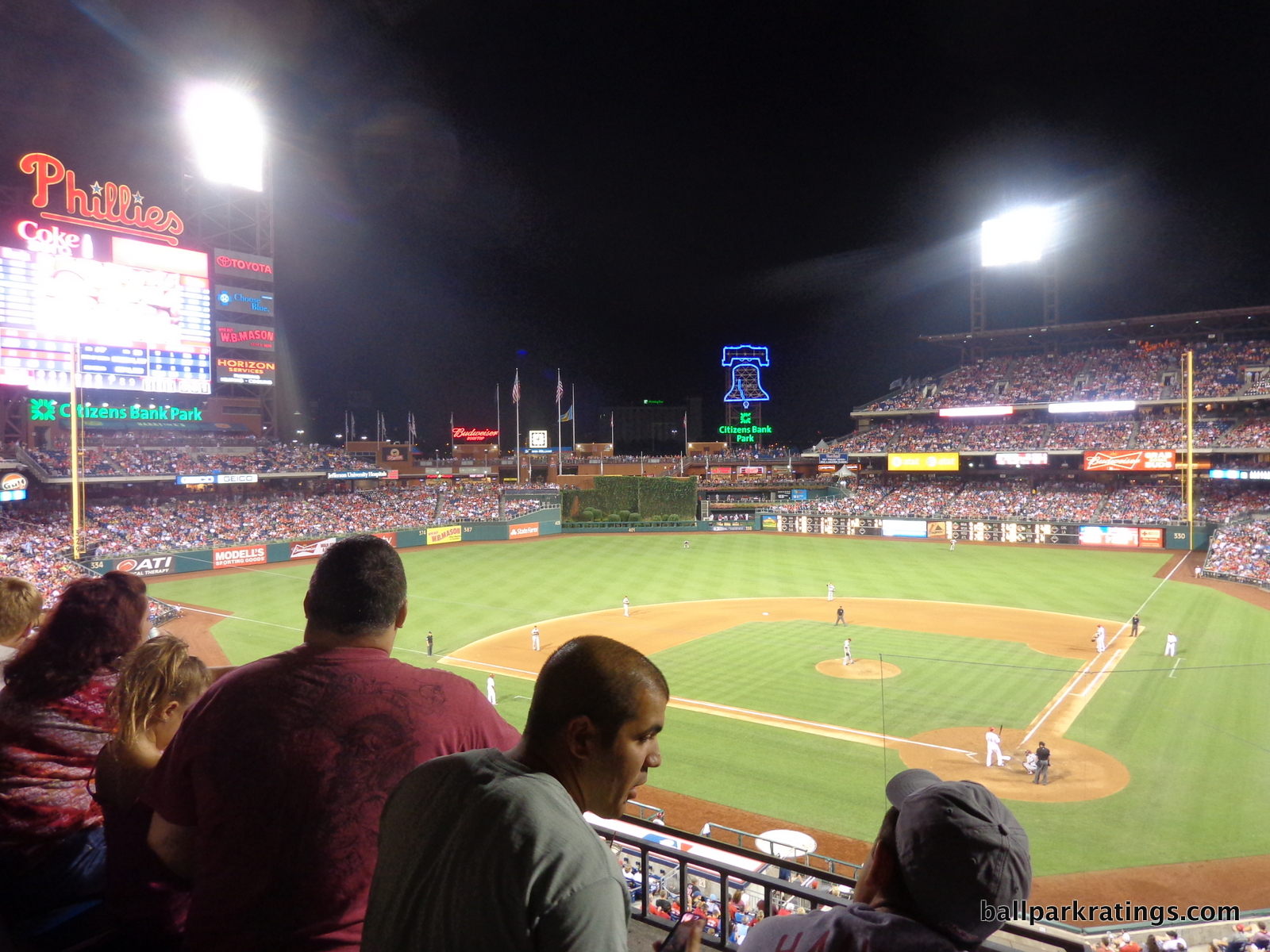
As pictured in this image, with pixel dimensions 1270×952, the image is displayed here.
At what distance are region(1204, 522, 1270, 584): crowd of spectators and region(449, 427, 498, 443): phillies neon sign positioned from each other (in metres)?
69.2

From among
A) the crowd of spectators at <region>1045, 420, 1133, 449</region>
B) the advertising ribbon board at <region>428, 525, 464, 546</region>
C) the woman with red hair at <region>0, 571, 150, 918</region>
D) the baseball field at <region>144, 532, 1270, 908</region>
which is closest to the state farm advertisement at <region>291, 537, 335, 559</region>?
the baseball field at <region>144, 532, 1270, 908</region>

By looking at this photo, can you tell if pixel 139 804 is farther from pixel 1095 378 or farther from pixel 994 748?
pixel 1095 378

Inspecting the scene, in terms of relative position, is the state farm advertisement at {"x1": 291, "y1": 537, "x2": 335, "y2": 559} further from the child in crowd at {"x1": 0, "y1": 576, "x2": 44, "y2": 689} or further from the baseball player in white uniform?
the child in crowd at {"x1": 0, "y1": 576, "x2": 44, "y2": 689}

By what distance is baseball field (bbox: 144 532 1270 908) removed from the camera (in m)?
14.0

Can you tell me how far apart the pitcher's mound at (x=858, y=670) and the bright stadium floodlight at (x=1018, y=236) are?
44605 millimetres

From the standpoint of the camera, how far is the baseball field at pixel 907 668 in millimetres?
14000

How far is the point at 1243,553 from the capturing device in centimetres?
3606

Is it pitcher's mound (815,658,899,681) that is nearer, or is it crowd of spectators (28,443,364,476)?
pitcher's mound (815,658,899,681)

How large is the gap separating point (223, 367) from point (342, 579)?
50.5 m

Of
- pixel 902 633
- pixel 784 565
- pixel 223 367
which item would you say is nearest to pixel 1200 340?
pixel 784 565

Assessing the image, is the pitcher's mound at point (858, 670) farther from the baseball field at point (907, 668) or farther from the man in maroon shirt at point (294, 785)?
the man in maroon shirt at point (294, 785)

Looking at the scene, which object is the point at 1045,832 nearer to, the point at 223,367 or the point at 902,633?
the point at 902,633

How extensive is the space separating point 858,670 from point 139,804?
2192cm
